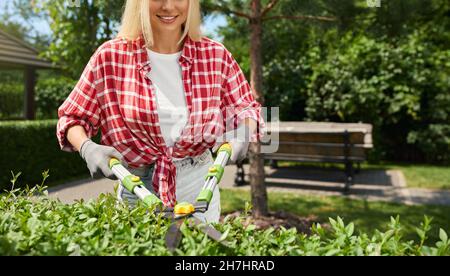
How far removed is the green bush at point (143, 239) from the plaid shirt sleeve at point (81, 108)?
456mm

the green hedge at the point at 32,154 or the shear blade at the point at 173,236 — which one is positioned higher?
the shear blade at the point at 173,236

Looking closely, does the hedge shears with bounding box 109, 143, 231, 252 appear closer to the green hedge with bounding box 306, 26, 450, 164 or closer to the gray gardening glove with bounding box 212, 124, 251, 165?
the gray gardening glove with bounding box 212, 124, 251, 165

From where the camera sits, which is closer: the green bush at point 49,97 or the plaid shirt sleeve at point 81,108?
the plaid shirt sleeve at point 81,108

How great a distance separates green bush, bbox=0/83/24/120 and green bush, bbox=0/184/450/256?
50.2ft

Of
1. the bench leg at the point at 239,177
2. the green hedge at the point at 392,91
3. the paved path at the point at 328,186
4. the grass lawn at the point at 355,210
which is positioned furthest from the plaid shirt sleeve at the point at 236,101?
the green hedge at the point at 392,91

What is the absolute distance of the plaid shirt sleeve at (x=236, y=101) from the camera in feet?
7.07

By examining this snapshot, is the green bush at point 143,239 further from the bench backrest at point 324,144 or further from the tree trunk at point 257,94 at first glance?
the bench backrest at point 324,144

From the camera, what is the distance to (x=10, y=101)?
15.6 meters

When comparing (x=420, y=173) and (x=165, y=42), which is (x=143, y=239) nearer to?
(x=165, y=42)

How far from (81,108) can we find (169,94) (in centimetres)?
40

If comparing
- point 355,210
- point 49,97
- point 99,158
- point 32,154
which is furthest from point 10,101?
point 99,158

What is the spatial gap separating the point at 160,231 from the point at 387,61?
9.84m
